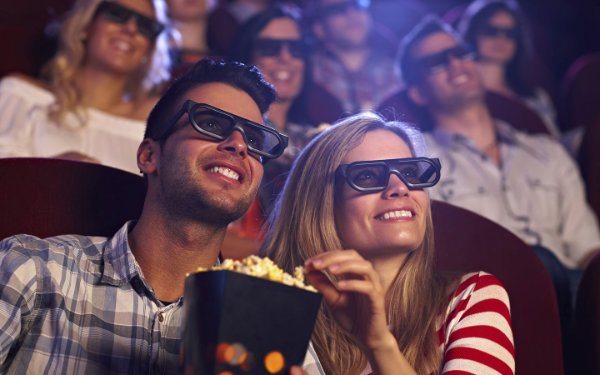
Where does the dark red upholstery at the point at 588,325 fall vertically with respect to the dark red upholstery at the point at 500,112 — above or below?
below

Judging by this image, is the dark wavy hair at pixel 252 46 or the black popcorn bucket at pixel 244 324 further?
the dark wavy hair at pixel 252 46

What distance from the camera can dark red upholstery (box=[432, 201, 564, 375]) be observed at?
3.69 ft

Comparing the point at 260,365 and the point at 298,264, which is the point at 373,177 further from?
the point at 260,365

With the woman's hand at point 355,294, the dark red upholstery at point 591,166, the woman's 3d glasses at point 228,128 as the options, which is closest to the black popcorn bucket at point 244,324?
the woman's hand at point 355,294

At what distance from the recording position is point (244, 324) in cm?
70

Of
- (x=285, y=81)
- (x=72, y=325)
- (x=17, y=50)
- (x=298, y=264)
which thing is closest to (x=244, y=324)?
(x=72, y=325)

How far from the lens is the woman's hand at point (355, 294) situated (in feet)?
2.88

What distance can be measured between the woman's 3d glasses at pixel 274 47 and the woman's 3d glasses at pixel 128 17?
246mm

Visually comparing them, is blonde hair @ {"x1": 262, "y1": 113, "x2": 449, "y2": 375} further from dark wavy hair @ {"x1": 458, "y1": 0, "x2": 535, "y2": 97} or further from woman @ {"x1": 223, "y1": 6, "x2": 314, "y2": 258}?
dark wavy hair @ {"x1": 458, "y1": 0, "x2": 535, "y2": 97}

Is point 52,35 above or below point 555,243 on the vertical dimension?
above

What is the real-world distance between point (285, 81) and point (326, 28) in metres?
0.57

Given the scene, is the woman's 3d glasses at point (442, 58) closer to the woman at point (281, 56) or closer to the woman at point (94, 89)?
the woman at point (281, 56)

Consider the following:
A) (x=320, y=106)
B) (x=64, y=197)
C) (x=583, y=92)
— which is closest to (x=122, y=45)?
(x=320, y=106)

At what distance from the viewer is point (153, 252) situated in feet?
3.54
